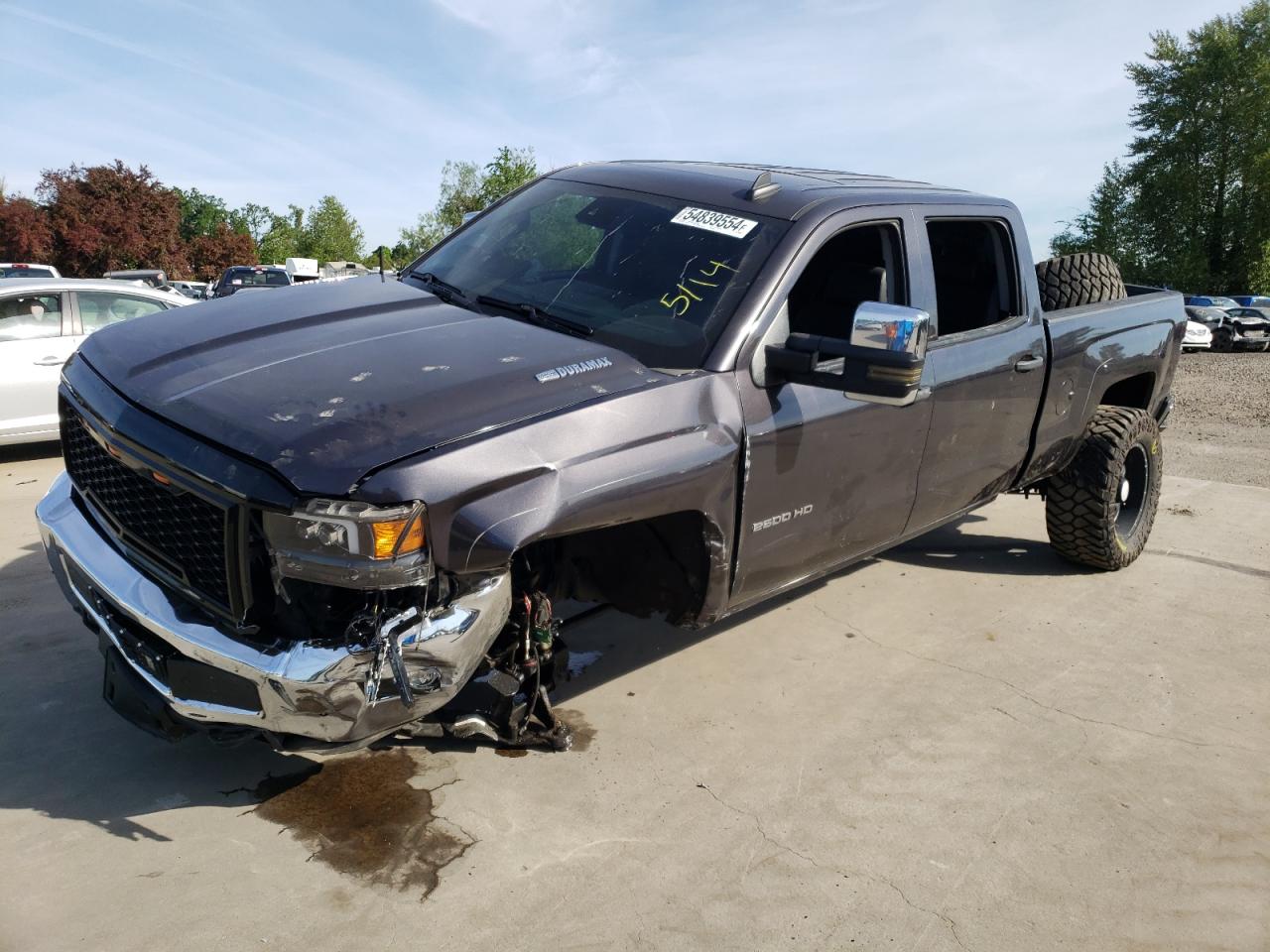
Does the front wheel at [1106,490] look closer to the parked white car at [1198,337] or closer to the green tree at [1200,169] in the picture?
the parked white car at [1198,337]

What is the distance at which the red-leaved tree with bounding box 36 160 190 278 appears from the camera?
4525 cm

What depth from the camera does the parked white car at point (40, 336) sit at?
7996mm

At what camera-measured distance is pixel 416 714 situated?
284cm

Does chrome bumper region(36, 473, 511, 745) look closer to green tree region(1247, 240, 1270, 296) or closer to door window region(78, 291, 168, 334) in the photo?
door window region(78, 291, 168, 334)

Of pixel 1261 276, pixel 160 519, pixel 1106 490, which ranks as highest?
pixel 1261 276

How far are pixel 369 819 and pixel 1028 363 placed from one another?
135 inches

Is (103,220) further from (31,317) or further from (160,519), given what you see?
(160,519)

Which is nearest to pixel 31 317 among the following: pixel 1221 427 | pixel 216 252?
pixel 1221 427

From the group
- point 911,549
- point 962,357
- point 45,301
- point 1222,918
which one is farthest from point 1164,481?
point 45,301

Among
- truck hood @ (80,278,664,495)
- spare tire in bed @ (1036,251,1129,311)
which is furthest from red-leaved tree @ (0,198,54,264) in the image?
spare tire in bed @ (1036,251,1129,311)

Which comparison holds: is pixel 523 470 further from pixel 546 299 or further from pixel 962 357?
pixel 962 357

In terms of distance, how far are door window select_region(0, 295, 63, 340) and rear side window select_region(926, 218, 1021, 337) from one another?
23.5ft

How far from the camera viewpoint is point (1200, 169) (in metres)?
49.3

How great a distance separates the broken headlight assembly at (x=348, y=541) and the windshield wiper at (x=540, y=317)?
1164mm
